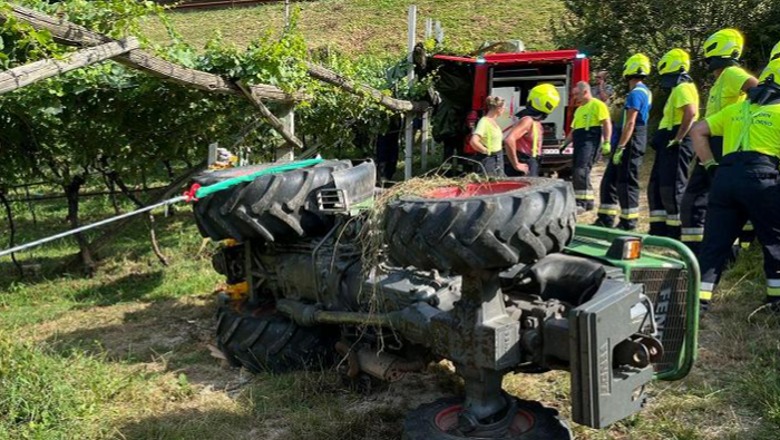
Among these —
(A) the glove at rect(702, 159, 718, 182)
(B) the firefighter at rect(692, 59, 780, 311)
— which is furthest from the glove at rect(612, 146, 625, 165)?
(B) the firefighter at rect(692, 59, 780, 311)

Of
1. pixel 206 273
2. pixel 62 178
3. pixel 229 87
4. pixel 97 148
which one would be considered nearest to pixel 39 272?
pixel 62 178

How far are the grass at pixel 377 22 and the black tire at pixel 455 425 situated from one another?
19581 mm

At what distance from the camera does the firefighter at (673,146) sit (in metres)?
6.32

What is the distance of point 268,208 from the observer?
4.12m

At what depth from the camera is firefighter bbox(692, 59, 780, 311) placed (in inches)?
179

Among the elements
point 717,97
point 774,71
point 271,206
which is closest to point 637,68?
point 717,97

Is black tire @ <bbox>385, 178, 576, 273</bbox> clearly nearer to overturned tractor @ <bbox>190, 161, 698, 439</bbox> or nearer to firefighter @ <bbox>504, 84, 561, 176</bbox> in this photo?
overturned tractor @ <bbox>190, 161, 698, 439</bbox>

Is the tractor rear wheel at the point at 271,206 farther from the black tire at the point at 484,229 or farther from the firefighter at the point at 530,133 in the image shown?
the firefighter at the point at 530,133

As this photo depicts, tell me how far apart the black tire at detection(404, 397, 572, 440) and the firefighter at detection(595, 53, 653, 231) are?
4.60 metres

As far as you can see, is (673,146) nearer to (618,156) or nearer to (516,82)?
(618,156)

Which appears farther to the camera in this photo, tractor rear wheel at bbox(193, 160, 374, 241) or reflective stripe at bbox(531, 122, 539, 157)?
reflective stripe at bbox(531, 122, 539, 157)

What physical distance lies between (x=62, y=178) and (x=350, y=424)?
18.0ft

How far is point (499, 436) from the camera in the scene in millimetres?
2711

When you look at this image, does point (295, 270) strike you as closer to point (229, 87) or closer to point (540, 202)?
point (540, 202)
